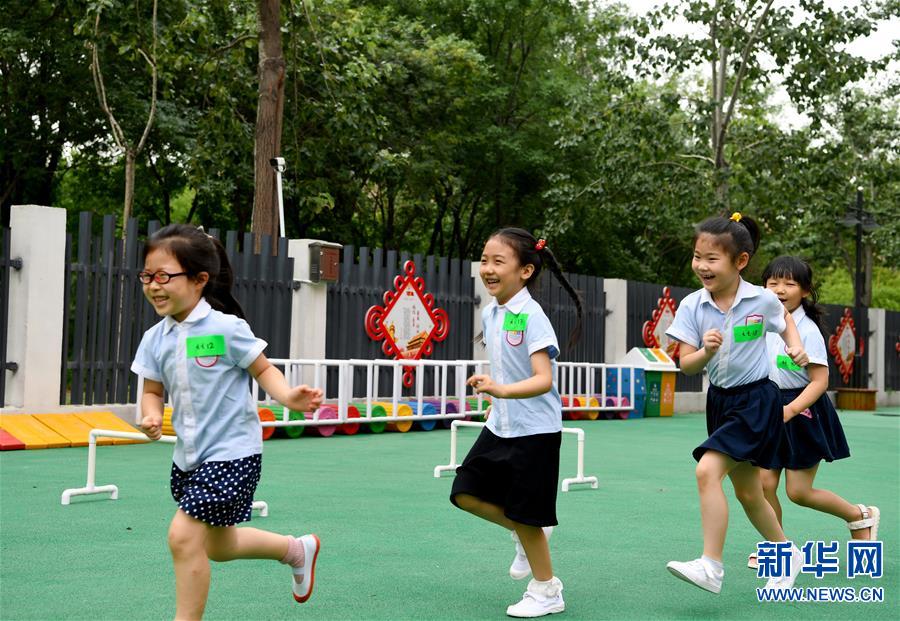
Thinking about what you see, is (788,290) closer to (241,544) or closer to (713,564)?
(713,564)

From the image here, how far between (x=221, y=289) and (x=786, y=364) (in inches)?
116

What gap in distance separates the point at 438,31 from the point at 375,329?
49.0 feet

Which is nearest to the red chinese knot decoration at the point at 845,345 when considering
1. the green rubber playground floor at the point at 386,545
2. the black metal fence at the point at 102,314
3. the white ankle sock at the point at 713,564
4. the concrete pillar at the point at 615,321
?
the concrete pillar at the point at 615,321

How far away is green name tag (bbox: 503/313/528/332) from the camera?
4195 mm

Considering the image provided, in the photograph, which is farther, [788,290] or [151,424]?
[788,290]

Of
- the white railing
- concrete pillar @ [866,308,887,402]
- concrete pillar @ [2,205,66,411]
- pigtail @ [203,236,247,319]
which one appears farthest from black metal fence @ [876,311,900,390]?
pigtail @ [203,236,247,319]

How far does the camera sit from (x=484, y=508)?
13.8ft

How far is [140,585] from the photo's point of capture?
4.47 meters

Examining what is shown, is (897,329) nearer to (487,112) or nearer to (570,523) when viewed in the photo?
(487,112)

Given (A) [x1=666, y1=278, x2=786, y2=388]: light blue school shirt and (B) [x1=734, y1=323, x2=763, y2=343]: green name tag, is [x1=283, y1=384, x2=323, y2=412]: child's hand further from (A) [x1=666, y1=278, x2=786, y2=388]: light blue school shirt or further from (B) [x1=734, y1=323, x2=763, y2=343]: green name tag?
(B) [x1=734, y1=323, x2=763, y2=343]: green name tag

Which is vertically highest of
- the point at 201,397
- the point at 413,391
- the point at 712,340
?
the point at 712,340

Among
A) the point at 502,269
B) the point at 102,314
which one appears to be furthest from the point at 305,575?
the point at 102,314

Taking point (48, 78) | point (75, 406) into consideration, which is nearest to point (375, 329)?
point (75, 406)

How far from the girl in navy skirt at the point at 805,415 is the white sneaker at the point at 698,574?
3.28 ft
